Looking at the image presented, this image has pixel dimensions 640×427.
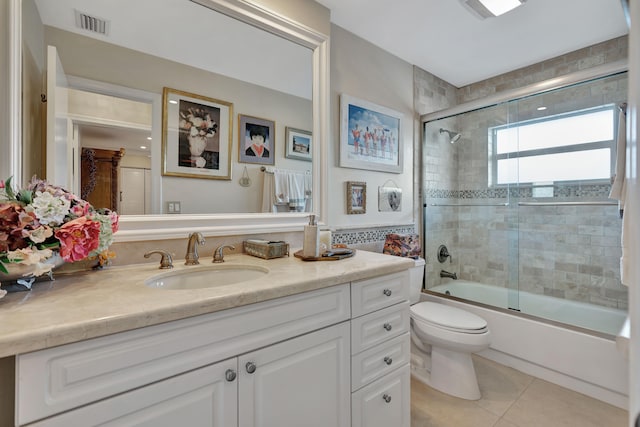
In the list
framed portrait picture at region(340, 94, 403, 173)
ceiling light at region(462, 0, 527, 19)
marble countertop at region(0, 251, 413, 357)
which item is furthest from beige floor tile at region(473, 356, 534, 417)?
ceiling light at region(462, 0, 527, 19)

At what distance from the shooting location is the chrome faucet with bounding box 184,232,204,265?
1282mm

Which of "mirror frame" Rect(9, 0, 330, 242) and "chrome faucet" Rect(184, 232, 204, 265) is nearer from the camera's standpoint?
"mirror frame" Rect(9, 0, 330, 242)

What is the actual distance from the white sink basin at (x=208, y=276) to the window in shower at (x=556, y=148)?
248 cm

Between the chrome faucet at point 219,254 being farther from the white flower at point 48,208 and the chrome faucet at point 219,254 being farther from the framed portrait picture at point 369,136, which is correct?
the framed portrait picture at point 369,136

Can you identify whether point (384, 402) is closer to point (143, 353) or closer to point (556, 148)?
point (143, 353)

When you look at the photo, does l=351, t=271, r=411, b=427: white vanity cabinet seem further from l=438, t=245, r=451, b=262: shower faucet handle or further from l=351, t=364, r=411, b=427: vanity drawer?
l=438, t=245, r=451, b=262: shower faucet handle

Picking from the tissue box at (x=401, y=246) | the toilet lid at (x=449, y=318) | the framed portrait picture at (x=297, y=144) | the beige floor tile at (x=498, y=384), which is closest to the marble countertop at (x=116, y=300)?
the framed portrait picture at (x=297, y=144)

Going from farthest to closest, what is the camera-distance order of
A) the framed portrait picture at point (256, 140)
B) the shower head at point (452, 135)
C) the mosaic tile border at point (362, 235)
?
the shower head at point (452, 135) → the mosaic tile border at point (362, 235) → the framed portrait picture at point (256, 140)

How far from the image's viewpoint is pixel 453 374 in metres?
1.81

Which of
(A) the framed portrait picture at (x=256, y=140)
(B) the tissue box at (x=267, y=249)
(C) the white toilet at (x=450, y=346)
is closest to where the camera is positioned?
(B) the tissue box at (x=267, y=249)

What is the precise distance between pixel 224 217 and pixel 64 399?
0.90 meters

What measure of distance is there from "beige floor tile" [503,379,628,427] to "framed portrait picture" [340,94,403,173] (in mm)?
1710

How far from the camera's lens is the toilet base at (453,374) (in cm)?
→ 178

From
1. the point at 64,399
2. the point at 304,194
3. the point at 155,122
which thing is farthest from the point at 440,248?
the point at 64,399
